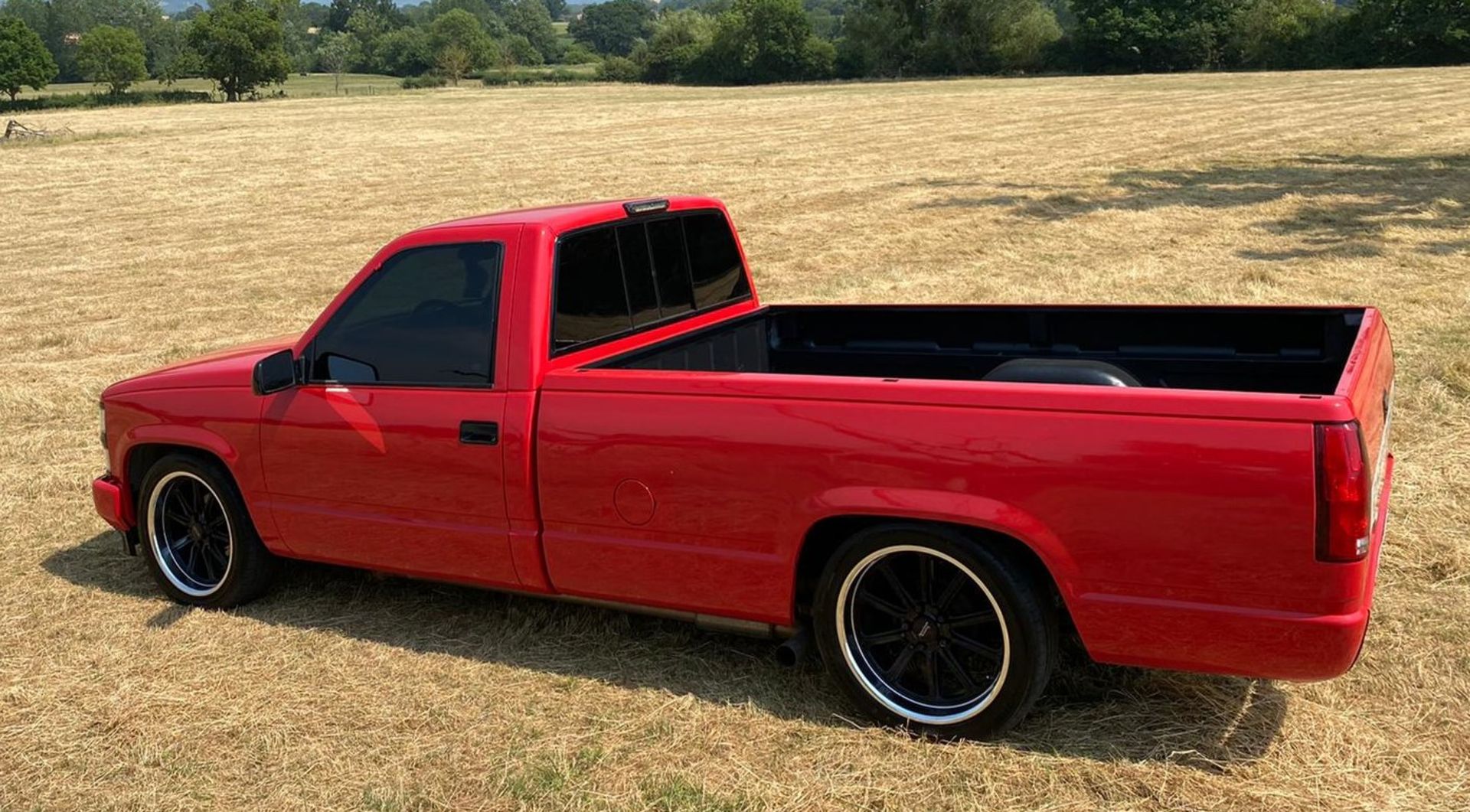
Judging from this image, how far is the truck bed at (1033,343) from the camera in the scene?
187 inches

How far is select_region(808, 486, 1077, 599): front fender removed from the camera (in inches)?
135

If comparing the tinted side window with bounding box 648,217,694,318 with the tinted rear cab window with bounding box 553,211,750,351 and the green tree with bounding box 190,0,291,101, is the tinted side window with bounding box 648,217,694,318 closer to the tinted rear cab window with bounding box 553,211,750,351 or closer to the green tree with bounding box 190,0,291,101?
the tinted rear cab window with bounding box 553,211,750,351

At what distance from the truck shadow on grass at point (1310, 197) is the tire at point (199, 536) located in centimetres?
1058

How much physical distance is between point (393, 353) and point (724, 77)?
85735mm

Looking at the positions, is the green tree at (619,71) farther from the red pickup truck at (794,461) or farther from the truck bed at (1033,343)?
the red pickup truck at (794,461)

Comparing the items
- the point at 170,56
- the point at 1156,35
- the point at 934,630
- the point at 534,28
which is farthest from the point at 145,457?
the point at 534,28

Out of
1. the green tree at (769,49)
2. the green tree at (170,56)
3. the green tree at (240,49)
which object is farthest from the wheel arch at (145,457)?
the green tree at (170,56)

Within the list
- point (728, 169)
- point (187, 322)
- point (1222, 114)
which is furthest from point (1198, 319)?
point (1222, 114)

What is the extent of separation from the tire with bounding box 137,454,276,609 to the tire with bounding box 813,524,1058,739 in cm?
257

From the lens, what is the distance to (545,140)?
33188mm

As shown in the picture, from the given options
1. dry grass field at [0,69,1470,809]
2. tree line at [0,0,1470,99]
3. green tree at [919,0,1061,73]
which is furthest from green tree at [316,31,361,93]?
dry grass field at [0,69,1470,809]

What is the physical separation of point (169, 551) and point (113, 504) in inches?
12.1

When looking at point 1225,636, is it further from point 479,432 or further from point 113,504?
point 113,504

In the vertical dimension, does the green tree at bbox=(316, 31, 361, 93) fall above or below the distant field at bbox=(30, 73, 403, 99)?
above
